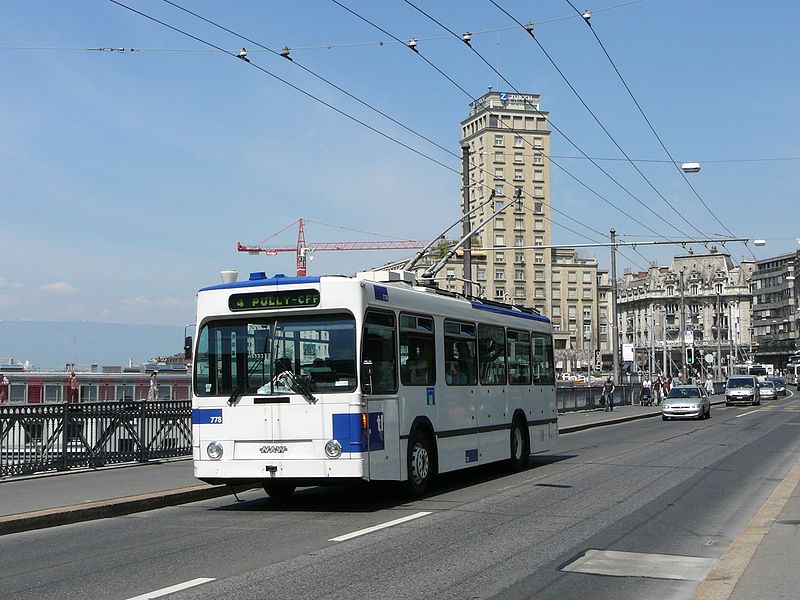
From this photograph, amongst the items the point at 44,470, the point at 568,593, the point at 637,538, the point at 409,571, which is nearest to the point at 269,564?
the point at 409,571

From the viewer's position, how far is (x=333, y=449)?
1287 cm

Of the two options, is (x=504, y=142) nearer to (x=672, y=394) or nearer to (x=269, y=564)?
(x=672, y=394)

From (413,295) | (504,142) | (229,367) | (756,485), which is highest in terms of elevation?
(504,142)

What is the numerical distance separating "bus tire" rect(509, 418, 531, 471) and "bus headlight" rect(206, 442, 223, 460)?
23.0 feet

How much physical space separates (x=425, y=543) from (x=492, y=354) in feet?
25.7

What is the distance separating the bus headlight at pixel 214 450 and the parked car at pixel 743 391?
58658 millimetres

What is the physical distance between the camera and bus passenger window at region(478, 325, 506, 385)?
17.4 m

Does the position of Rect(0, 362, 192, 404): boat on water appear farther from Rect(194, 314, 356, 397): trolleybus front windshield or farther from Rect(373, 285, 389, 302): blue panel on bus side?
Rect(373, 285, 389, 302): blue panel on bus side

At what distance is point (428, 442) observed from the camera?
15039mm

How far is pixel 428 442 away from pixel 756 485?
5576mm

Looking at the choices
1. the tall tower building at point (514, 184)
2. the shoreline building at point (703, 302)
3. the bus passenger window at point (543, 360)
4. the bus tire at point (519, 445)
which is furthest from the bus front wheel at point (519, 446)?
the shoreline building at point (703, 302)

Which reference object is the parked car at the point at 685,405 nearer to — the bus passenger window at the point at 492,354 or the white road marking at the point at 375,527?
the bus passenger window at the point at 492,354

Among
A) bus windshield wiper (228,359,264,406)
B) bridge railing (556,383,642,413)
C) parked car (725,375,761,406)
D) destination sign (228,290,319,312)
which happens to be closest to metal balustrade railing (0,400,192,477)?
bus windshield wiper (228,359,264,406)

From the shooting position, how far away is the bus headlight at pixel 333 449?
12.8 metres
